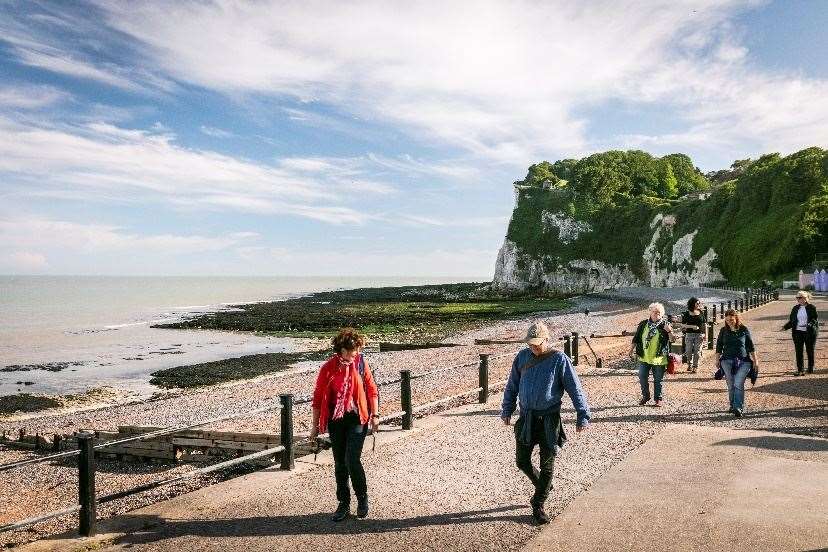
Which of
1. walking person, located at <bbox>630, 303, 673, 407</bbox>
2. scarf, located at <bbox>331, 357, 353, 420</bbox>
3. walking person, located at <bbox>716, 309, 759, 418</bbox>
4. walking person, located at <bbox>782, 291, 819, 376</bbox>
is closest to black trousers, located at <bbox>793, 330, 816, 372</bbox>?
walking person, located at <bbox>782, 291, 819, 376</bbox>

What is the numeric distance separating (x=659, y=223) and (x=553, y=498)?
108 m

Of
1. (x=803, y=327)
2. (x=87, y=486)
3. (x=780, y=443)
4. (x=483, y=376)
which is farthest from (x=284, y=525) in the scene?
(x=803, y=327)

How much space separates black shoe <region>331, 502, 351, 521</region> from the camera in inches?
245

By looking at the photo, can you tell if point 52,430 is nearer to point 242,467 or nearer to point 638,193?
point 242,467

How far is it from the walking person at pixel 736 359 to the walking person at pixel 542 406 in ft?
20.2

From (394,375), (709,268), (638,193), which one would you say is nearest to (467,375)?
(394,375)

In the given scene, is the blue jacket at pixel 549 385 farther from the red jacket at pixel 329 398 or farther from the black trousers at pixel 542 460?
the red jacket at pixel 329 398

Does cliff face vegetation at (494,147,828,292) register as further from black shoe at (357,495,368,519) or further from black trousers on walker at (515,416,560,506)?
black shoe at (357,495,368,519)

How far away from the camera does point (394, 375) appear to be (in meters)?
26.0

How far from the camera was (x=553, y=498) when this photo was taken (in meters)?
6.77

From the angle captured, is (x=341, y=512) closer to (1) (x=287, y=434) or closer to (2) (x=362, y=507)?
(2) (x=362, y=507)

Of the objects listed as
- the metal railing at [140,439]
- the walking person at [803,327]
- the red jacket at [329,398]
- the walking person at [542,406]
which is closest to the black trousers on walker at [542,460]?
the walking person at [542,406]

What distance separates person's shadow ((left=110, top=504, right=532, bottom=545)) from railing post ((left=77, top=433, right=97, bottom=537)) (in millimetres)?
320

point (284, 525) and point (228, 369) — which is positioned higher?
point (284, 525)
